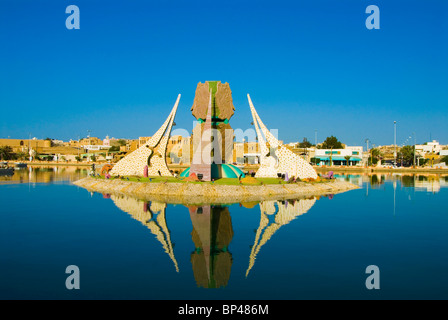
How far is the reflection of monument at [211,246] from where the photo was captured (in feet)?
40.2

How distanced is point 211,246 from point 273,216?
26.2 ft

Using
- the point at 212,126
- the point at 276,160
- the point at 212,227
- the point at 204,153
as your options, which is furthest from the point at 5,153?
the point at 212,227

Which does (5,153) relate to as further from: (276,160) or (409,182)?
(409,182)

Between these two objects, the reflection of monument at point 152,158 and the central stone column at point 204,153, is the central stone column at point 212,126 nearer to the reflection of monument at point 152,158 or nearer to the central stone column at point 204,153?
the central stone column at point 204,153

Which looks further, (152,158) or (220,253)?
(152,158)

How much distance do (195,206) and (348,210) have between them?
1006 centimetres

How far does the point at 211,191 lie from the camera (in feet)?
102

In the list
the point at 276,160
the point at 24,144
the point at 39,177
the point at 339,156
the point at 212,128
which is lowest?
the point at 39,177

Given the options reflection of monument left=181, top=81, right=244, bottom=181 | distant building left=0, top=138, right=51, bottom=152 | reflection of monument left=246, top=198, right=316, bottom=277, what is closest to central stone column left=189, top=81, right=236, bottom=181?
reflection of monument left=181, top=81, right=244, bottom=181

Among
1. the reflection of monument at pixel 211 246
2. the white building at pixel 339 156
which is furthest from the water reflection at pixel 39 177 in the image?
the white building at pixel 339 156

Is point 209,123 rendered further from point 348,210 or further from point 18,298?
point 18,298

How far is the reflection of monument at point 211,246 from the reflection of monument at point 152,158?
56.5 ft

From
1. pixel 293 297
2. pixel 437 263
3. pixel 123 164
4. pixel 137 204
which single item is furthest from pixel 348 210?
pixel 123 164

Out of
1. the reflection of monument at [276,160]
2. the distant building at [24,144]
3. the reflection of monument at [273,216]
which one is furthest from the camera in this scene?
the distant building at [24,144]
